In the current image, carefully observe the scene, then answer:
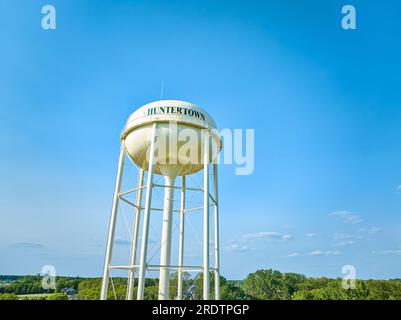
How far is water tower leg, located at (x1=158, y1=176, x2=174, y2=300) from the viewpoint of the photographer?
1236 cm

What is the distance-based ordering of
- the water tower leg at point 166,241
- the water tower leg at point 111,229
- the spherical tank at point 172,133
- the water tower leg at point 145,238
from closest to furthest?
the water tower leg at point 145,238
the spherical tank at point 172,133
the water tower leg at point 111,229
the water tower leg at point 166,241

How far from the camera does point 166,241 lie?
1300 centimetres

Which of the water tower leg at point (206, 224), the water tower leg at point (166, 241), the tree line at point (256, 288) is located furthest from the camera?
the tree line at point (256, 288)

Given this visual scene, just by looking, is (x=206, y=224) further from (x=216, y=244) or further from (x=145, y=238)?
(x=145, y=238)

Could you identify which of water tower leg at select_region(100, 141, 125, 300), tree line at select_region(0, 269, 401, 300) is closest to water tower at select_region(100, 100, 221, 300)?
water tower leg at select_region(100, 141, 125, 300)

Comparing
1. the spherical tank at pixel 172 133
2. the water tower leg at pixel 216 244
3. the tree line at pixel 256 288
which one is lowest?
the tree line at pixel 256 288

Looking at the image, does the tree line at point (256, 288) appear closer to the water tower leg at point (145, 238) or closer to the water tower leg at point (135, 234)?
the water tower leg at point (135, 234)

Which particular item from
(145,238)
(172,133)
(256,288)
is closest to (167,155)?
(172,133)

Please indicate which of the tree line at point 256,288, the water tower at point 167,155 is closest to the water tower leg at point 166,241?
the water tower at point 167,155

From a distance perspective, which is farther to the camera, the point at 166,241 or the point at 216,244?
the point at 166,241

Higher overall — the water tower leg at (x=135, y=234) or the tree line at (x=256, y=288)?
the water tower leg at (x=135, y=234)

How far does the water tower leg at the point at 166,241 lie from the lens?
12.4m

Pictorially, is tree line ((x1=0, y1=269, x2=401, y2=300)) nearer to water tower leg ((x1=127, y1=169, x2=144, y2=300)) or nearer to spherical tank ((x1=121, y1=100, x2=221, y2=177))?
water tower leg ((x1=127, y1=169, x2=144, y2=300))
